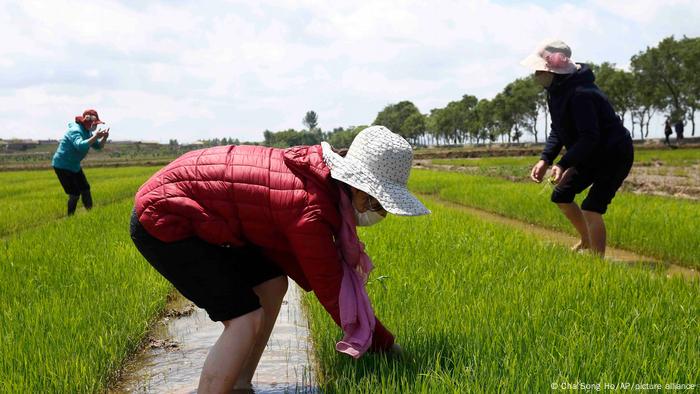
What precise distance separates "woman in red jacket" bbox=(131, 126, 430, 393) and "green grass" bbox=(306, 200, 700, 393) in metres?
0.22

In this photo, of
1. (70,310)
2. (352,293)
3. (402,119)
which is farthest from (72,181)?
(402,119)

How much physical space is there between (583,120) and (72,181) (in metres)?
5.75

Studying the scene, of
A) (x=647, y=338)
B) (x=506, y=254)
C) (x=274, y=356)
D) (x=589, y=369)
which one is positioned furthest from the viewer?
(x=506, y=254)

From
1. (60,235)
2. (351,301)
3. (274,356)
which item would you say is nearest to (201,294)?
(351,301)

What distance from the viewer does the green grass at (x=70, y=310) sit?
1910 mm

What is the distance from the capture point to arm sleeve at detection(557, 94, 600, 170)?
11.9ft

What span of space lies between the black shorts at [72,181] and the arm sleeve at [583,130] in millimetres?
5422

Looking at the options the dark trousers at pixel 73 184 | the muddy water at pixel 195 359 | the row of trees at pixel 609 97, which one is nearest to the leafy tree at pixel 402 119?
the row of trees at pixel 609 97

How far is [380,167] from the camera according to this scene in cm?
163

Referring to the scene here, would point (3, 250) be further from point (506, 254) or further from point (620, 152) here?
point (620, 152)

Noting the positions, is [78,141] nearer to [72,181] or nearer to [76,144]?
[76,144]

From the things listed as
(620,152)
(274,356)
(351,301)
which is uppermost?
(620,152)

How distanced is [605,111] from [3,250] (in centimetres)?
455

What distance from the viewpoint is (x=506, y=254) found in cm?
367
